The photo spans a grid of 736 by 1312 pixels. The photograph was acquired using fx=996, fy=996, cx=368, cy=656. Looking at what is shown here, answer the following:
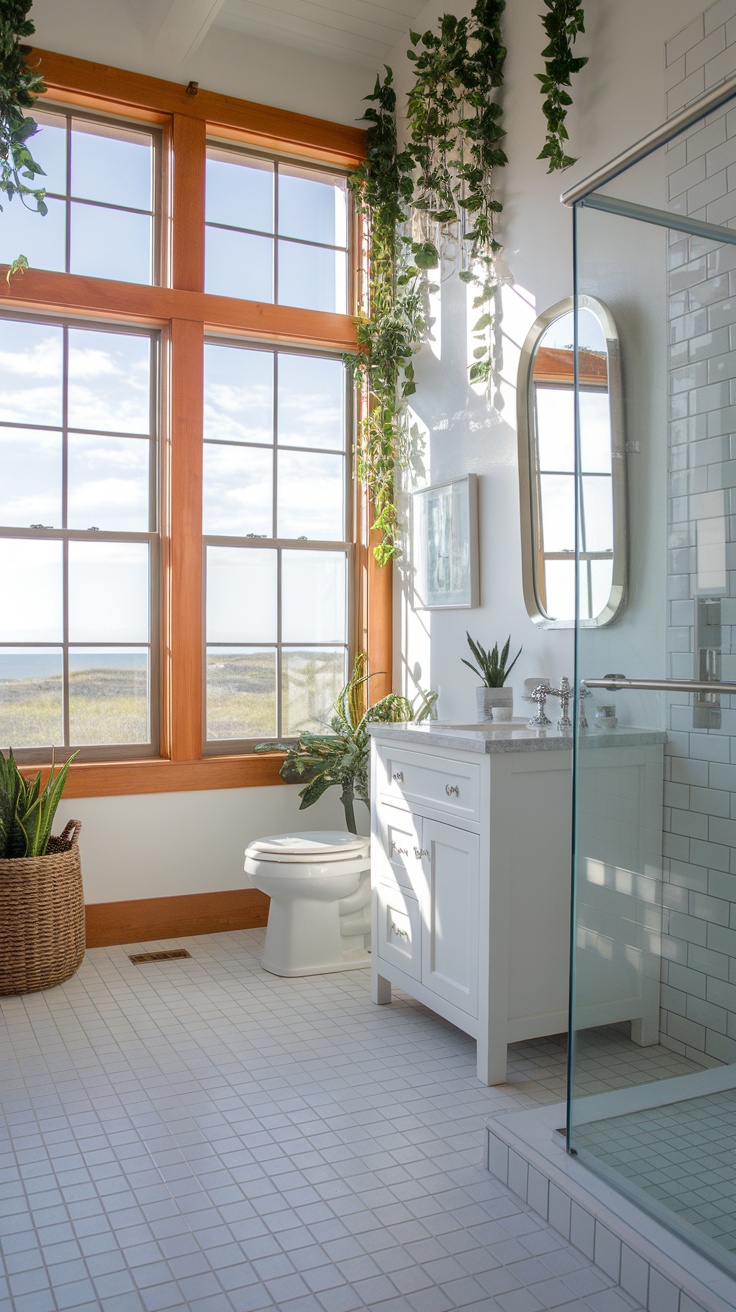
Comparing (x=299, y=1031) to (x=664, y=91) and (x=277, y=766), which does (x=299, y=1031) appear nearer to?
(x=277, y=766)

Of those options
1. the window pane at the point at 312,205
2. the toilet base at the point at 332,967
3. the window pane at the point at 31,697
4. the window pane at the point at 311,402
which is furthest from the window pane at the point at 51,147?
the toilet base at the point at 332,967

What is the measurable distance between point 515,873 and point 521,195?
2.19 m

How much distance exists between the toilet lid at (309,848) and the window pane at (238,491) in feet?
4.42

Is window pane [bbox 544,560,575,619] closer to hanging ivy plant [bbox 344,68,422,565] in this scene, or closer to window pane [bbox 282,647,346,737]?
hanging ivy plant [bbox 344,68,422,565]

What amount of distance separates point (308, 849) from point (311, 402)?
198 centimetres

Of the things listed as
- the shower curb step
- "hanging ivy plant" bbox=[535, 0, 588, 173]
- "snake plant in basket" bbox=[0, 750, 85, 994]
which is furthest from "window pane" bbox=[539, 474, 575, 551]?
"snake plant in basket" bbox=[0, 750, 85, 994]

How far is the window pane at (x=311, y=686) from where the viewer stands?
424 centimetres

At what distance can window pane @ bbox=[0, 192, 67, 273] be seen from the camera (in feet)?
12.1

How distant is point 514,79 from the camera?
3307 mm

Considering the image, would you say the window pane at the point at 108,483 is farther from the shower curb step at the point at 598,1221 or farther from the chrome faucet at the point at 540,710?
the shower curb step at the point at 598,1221

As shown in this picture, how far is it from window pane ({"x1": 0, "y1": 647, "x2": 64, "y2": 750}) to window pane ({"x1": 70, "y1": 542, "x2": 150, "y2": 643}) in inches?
6.4

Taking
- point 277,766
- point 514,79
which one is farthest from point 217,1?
point 277,766

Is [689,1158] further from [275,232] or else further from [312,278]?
[275,232]

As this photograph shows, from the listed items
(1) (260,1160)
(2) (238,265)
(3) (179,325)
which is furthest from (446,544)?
(1) (260,1160)
